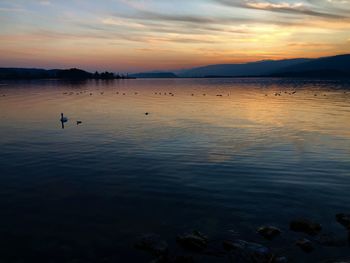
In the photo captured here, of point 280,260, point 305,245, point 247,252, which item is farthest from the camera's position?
point 305,245

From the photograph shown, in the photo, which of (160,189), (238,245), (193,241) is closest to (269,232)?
(238,245)

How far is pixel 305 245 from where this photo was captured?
45.3 ft

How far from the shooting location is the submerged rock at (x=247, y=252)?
12.9 m

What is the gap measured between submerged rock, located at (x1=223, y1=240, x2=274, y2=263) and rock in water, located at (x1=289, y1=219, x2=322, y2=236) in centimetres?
250

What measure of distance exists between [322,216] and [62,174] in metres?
17.0

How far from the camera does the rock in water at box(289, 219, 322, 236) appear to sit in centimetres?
1504

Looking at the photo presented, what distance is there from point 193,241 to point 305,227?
5.30m

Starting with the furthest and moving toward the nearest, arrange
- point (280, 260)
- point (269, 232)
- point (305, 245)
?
point (269, 232), point (305, 245), point (280, 260)

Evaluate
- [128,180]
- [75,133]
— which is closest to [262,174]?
[128,180]

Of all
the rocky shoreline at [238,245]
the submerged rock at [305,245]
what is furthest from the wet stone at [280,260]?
the submerged rock at [305,245]

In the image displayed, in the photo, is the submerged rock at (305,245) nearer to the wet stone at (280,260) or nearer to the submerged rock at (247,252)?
the wet stone at (280,260)

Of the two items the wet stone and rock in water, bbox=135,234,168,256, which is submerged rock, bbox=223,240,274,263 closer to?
the wet stone

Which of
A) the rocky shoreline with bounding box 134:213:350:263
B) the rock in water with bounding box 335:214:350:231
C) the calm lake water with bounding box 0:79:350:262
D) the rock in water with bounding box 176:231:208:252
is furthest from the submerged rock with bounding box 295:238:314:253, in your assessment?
the rock in water with bounding box 176:231:208:252

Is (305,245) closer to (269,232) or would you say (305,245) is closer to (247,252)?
(269,232)
